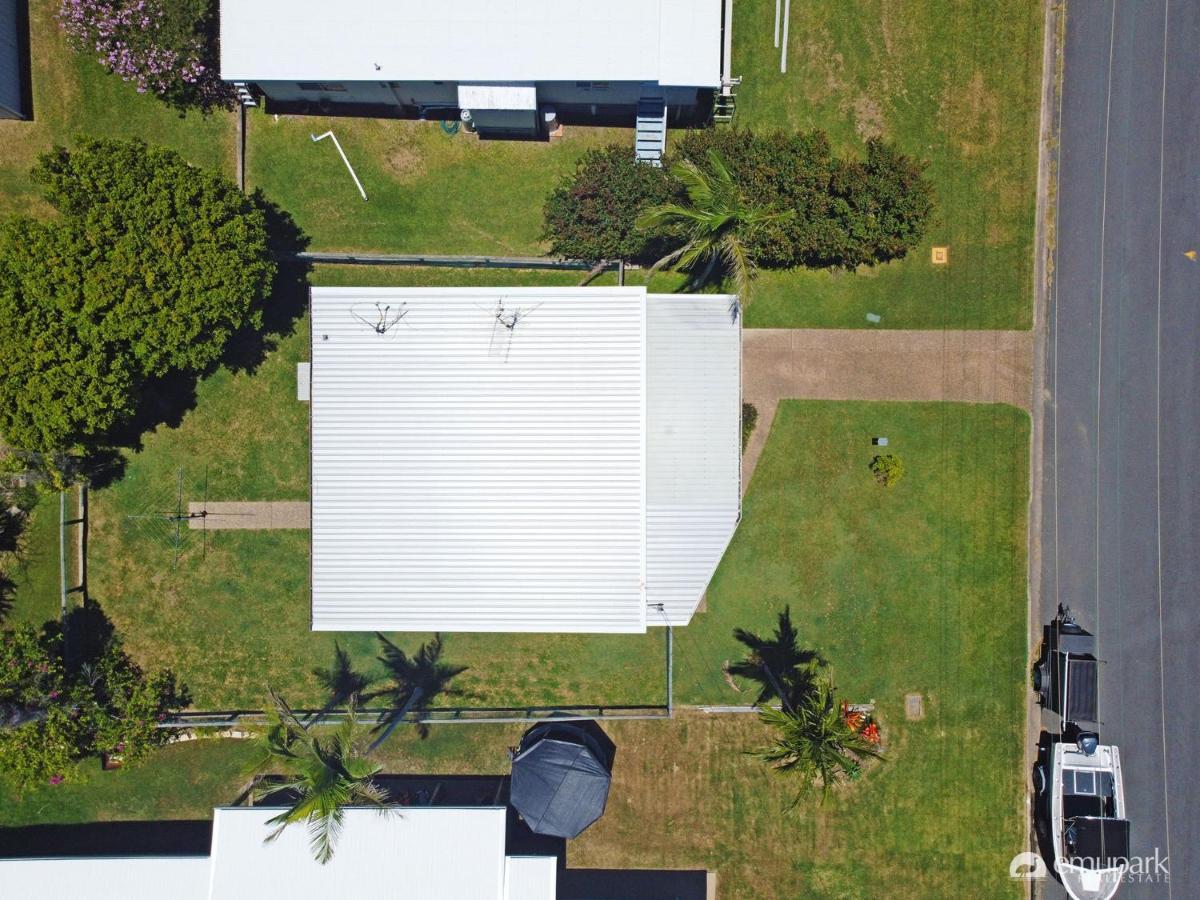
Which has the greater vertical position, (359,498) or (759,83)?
(759,83)

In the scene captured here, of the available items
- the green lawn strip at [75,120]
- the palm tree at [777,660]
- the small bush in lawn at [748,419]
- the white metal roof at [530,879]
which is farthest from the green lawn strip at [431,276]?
the white metal roof at [530,879]

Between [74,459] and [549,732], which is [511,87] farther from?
[549,732]

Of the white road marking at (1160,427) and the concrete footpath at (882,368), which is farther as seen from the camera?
the concrete footpath at (882,368)

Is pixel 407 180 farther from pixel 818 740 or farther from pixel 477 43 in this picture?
pixel 818 740

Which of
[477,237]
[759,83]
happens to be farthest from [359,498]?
[759,83]

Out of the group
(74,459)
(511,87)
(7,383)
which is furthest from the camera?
(74,459)

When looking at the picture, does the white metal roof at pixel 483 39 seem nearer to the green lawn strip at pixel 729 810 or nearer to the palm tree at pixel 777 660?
the palm tree at pixel 777 660

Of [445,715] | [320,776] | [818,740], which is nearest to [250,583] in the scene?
[320,776]

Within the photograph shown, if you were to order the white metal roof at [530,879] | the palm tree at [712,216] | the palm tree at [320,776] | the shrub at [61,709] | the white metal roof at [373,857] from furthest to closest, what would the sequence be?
the white metal roof at [530,879], the white metal roof at [373,857], the shrub at [61,709], the palm tree at [320,776], the palm tree at [712,216]
